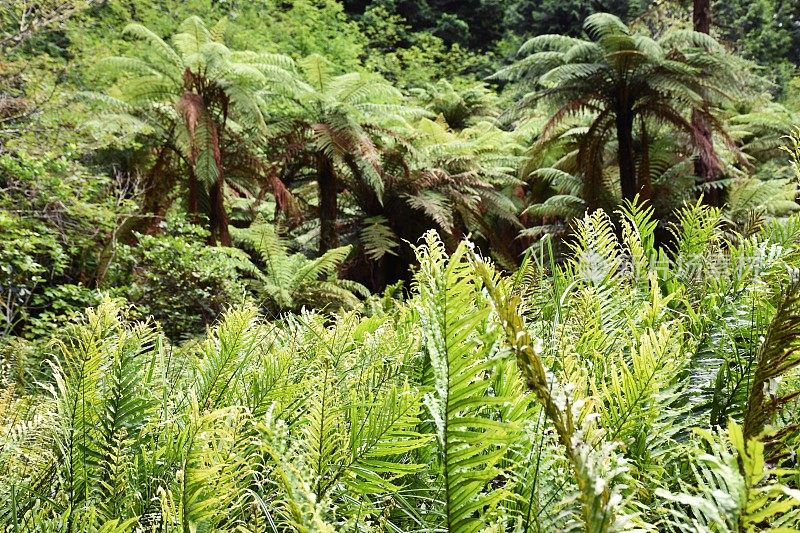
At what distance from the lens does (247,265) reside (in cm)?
654

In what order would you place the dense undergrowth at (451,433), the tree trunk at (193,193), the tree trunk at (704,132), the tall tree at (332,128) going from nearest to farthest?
the dense undergrowth at (451,433) → the tree trunk at (193,193) → the tree trunk at (704,132) → the tall tree at (332,128)

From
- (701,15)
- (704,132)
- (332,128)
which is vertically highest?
(701,15)

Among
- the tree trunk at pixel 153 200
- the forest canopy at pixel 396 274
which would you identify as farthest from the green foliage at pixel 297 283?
the tree trunk at pixel 153 200

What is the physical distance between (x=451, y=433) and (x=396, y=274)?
8.04 m

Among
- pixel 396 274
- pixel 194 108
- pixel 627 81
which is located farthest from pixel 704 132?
pixel 194 108

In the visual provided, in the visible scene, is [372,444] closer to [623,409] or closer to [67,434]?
[623,409]

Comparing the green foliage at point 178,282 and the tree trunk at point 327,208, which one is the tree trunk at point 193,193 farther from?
the tree trunk at point 327,208

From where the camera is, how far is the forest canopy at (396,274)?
52 cm

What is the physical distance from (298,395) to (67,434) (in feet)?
1.02

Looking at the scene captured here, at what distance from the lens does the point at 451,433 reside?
53 centimetres

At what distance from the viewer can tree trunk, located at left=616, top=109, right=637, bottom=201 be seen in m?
7.35

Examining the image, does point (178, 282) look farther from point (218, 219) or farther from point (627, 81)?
point (627, 81)

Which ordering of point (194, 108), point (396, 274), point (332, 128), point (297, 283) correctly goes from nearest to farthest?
point (194, 108) → point (297, 283) → point (332, 128) → point (396, 274)

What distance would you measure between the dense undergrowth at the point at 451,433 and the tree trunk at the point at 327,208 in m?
6.86
